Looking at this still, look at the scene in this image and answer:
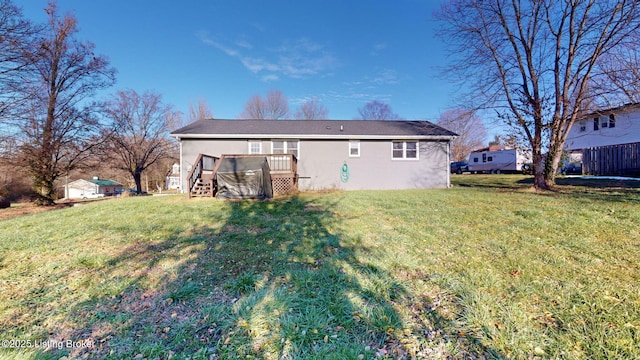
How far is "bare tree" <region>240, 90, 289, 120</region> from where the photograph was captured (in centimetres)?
3247

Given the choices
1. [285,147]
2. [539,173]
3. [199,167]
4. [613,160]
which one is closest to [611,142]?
[613,160]

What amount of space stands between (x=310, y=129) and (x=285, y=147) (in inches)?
71.3

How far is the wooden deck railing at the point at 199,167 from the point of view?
9500 millimetres

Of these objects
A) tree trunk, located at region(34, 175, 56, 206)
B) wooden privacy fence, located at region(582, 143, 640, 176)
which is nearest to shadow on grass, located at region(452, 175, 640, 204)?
wooden privacy fence, located at region(582, 143, 640, 176)

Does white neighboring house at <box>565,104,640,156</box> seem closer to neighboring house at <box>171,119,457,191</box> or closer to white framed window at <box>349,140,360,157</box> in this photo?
neighboring house at <box>171,119,457,191</box>

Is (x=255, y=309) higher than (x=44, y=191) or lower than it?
lower

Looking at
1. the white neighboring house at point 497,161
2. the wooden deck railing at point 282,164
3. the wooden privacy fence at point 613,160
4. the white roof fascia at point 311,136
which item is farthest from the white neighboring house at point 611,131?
the wooden deck railing at point 282,164

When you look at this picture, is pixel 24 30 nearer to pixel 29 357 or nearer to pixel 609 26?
pixel 29 357

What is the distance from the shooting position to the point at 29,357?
1.81 metres

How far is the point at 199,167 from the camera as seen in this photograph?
10680 millimetres

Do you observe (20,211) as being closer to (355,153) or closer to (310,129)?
(310,129)

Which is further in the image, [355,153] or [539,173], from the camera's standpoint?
[355,153]

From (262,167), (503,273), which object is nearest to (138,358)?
(503,273)

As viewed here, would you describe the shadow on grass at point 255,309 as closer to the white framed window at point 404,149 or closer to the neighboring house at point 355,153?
the neighboring house at point 355,153
